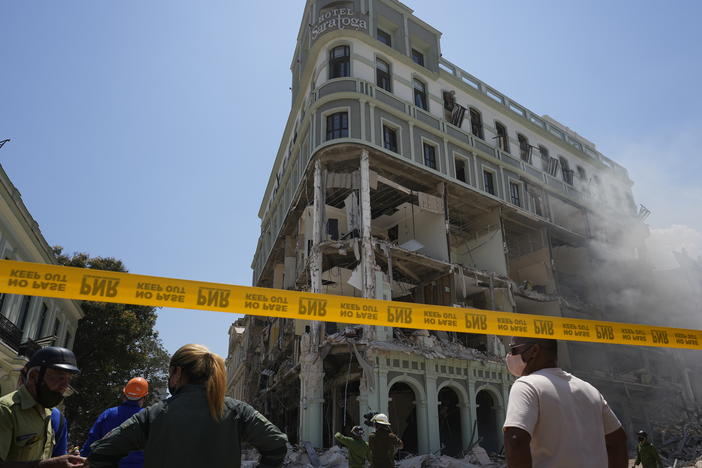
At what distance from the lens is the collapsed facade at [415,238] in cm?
2106

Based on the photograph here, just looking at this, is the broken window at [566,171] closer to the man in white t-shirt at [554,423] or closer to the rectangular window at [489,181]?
the rectangular window at [489,181]

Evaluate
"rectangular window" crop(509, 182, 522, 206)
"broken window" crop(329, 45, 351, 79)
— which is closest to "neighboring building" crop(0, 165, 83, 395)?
"broken window" crop(329, 45, 351, 79)

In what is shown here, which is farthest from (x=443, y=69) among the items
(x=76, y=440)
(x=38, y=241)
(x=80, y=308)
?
(x=76, y=440)

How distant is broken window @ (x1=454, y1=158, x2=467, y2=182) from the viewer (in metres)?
28.4

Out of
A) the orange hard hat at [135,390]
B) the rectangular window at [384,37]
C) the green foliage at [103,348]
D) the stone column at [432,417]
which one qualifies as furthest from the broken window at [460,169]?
the orange hard hat at [135,390]

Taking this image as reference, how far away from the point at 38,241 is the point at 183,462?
22.7 meters

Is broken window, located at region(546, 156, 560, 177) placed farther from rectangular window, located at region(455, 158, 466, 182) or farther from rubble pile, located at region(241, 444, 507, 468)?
rubble pile, located at region(241, 444, 507, 468)

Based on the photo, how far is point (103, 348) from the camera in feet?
97.5

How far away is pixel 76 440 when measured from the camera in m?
35.1

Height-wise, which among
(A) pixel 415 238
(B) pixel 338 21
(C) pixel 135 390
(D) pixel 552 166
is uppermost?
(B) pixel 338 21

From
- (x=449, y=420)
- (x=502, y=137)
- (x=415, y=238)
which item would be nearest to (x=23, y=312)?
(x=415, y=238)

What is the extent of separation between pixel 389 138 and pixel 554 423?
23.8 metres

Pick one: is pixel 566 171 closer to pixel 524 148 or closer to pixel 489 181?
pixel 524 148

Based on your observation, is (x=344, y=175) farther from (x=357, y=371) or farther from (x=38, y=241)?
(x=38, y=241)
